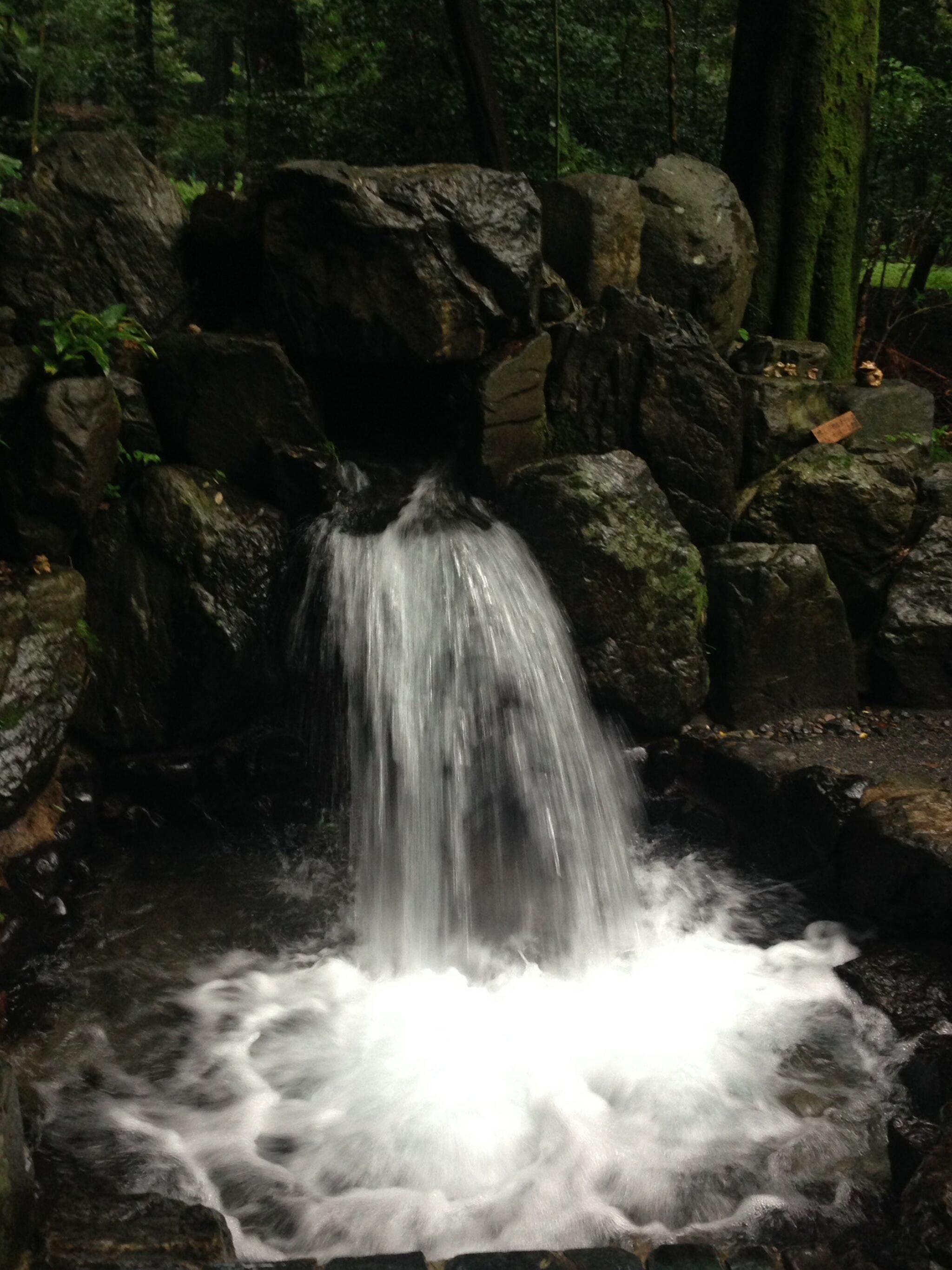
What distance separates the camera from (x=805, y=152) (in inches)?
329

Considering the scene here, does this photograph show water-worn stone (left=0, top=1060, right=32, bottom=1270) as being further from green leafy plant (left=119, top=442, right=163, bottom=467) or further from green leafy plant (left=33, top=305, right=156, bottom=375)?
green leafy plant (left=33, top=305, right=156, bottom=375)

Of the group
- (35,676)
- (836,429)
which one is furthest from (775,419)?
(35,676)

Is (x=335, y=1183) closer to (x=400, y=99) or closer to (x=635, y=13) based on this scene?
(x=400, y=99)

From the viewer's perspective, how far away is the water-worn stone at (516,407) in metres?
6.54

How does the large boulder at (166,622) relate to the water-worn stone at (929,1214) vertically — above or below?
above

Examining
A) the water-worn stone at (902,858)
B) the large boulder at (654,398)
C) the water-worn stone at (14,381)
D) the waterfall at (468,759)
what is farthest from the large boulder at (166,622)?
the water-worn stone at (902,858)

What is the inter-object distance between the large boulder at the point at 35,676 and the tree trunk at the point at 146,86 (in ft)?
36.5

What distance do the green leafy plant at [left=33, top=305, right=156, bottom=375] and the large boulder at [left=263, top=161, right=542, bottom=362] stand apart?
3.11 ft

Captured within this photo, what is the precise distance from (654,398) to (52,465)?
3.76 metres

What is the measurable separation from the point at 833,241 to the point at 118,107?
11.4m

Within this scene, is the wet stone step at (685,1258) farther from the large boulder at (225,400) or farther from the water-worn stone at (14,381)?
the water-worn stone at (14,381)

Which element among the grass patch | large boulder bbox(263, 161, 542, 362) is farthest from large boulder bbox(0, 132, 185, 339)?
the grass patch

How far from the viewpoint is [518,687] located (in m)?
5.87

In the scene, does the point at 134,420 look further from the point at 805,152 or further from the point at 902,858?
the point at 805,152
